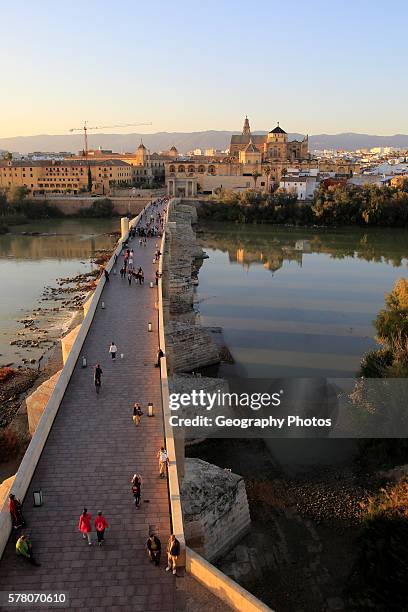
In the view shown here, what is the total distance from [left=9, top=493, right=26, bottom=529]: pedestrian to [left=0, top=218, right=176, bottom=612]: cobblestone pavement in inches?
6.0

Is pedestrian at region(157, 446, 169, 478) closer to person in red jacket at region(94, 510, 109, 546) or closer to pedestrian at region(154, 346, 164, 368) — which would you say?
person in red jacket at region(94, 510, 109, 546)

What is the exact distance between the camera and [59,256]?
3412 cm

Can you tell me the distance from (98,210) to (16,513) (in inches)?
1959

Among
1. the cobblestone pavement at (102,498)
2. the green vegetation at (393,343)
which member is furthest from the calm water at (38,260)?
the green vegetation at (393,343)

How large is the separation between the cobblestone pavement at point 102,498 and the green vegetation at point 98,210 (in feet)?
148

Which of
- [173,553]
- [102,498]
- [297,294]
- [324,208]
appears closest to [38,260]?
[297,294]

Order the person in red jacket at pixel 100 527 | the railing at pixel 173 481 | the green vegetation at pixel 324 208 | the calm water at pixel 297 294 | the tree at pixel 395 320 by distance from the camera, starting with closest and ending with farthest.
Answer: the railing at pixel 173 481
the person in red jacket at pixel 100 527
the tree at pixel 395 320
the calm water at pixel 297 294
the green vegetation at pixel 324 208

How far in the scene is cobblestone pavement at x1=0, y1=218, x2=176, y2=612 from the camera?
5090 mm

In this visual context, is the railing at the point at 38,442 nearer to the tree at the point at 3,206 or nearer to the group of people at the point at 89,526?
the group of people at the point at 89,526

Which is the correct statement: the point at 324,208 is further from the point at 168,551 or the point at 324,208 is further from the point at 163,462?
the point at 168,551

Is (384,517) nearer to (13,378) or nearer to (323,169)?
(13,378)

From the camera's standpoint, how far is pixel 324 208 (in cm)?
4722

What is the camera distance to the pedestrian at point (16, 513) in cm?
566

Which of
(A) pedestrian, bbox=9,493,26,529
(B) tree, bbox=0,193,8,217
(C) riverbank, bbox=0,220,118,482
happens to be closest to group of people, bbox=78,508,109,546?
(A) pedestrian, bbox=9,493,26,529
